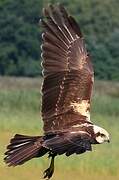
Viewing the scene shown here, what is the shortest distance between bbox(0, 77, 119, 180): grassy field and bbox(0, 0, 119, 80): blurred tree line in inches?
805

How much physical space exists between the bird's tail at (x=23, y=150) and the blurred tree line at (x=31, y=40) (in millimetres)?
38015

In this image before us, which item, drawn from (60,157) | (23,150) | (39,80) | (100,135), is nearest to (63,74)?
(100,135)

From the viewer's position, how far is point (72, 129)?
20.0 ft

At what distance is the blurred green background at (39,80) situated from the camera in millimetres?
13336

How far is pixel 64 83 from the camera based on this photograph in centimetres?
652

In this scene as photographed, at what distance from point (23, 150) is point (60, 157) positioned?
8.48 metres

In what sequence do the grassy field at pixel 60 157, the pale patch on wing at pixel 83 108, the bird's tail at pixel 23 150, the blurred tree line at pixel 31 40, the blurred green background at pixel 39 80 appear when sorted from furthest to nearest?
the blurred tree line at pixel 31 40 < the blurred green background at pixel 39 80 < the grassy field at pixel 60 157 < the pale patch on wing at pixel 83 108 < the bird's tail at pixel 23 150

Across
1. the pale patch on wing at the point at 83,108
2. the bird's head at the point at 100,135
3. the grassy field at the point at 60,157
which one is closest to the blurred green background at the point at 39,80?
the grassy field at the point at 60,157

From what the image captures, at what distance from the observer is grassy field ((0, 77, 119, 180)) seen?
12.9m

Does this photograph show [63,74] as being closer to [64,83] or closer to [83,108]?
[64,83]

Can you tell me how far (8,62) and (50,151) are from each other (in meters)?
41.6

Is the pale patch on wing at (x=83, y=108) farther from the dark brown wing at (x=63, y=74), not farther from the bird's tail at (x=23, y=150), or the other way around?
the bird's tail at (x=23, y=150)

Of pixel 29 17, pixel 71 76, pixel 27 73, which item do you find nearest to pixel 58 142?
pixel 71 76

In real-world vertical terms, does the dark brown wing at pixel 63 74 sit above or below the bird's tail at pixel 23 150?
above
